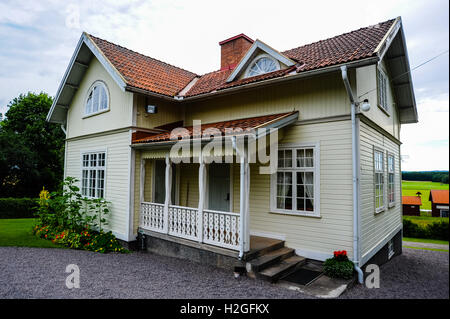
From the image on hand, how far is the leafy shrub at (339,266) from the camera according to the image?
6012 millimetres

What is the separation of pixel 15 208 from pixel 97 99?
12.2 meters

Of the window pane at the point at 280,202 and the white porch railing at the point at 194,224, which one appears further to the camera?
the window pane at the point at 280,202

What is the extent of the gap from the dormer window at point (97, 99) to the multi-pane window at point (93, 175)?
1.77 metres

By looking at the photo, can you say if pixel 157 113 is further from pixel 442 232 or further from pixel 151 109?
pixel 442 232

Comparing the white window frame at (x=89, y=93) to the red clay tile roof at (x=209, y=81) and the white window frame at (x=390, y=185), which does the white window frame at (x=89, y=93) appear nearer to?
the red clay tile roof at (x=209, y=81)

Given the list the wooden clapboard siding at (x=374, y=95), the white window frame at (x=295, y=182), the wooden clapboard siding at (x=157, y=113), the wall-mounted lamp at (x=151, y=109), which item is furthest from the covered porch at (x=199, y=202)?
the wooden clapboard siding at (x=374, y=95)

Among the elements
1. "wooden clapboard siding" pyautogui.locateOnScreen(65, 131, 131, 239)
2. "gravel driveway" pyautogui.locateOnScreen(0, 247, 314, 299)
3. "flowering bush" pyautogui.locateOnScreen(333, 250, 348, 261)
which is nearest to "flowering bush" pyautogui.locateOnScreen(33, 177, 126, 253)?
"wooden clapboard siding" pyautogui.locateOnScreen(65, 131, 131, 239)

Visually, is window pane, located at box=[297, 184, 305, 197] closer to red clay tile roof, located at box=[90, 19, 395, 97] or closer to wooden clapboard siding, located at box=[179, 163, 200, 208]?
red clay tile roof, located at box=[90, 19, 395, 97]

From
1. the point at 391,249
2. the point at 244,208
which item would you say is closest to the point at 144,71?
the point at 244,208

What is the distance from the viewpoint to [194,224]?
768 cm

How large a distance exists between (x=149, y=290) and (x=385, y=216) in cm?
746

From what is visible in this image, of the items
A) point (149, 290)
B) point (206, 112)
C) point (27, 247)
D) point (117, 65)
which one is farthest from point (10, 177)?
point (149, 290)

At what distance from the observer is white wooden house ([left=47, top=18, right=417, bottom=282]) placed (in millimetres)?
6730

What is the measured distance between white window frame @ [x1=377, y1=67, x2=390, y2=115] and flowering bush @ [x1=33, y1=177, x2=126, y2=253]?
9.42 metres
